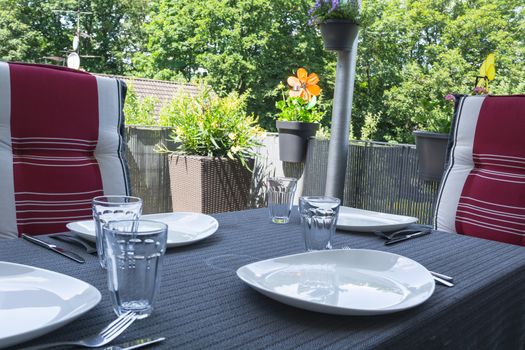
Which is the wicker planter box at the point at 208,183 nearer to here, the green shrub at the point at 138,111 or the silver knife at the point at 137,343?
the green shrub at the point at 138,111

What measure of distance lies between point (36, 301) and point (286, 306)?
12.7 inches

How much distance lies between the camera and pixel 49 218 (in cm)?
148

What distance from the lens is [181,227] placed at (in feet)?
3.63

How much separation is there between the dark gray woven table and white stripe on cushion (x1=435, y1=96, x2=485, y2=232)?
0.68 metres

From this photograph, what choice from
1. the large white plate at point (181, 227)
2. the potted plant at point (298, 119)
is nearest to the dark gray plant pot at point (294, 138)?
the potted plant at point (298, 119)

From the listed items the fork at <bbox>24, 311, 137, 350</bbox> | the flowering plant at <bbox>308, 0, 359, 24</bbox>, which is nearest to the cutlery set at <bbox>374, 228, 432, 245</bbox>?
the fork at <bbox>24, 311, 137, 350</bbox>

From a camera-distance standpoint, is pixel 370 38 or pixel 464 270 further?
pixel 370 38

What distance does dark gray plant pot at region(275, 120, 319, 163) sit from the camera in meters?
3.35

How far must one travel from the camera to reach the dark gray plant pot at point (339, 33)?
9.86 feet

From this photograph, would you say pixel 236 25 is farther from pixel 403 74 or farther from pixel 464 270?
pixel 464 270

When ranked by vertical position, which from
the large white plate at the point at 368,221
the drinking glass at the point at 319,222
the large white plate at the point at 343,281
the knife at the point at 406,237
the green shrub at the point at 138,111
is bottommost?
the knife at the point at 406,237

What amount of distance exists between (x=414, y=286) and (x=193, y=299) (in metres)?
0.34

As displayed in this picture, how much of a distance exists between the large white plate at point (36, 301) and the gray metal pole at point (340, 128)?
2383 millimetres

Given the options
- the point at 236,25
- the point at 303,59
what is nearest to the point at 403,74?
the point at 303,59
